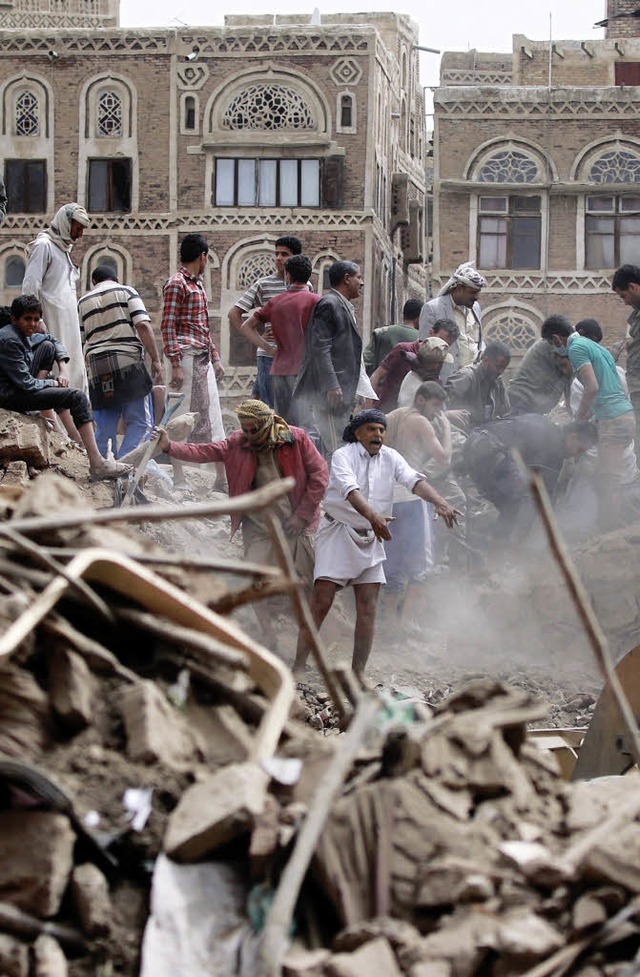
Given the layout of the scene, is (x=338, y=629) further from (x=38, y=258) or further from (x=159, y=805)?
(x=159, y=805)

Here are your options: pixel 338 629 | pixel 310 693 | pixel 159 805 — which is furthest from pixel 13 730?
pixel 338 629

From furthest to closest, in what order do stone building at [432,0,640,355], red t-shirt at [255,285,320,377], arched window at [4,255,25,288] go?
stone building at [432,0,640,355] < arched window at [4,255,25,288] < red t-shirt at [255,285,320,377]

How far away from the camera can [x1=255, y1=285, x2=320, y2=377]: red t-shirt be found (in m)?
11.0

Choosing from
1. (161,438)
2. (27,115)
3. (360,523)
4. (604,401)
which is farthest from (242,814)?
(27,115)

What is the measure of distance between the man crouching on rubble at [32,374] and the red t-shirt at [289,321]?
1.76m

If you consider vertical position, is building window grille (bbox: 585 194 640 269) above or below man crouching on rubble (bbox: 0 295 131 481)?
above

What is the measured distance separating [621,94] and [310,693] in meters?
27.8

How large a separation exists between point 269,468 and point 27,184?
2650 centimetres

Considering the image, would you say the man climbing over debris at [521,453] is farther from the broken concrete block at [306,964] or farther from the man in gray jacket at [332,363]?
the broken concrete block at [306,964]

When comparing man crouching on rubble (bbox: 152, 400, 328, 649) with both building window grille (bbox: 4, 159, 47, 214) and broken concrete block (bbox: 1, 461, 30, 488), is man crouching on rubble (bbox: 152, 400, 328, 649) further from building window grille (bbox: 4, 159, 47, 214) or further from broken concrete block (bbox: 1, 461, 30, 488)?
building window grille (bbox: 4, 159, 47, 214)

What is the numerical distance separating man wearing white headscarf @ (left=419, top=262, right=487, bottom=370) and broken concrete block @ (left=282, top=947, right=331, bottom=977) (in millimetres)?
9679

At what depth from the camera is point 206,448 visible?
374 inches

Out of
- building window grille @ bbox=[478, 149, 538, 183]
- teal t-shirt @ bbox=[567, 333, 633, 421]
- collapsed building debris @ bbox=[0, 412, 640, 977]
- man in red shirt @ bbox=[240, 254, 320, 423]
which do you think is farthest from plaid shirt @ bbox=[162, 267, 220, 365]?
building window grille @ bbox=[478, 149, 538, 183]

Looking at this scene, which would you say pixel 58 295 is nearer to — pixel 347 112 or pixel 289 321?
pixel 289 321
